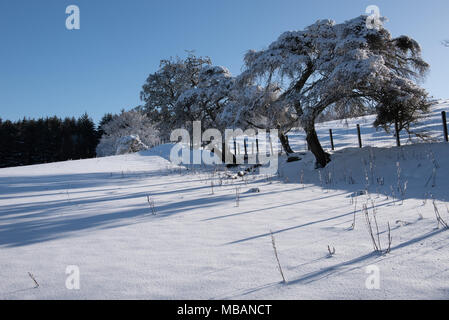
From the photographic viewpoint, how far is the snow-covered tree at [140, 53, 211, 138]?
714 inches

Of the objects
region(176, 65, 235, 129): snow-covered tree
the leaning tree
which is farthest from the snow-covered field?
region(176, 65, 235, 129): snow-covered tree

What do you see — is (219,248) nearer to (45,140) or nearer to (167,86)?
(167,86)

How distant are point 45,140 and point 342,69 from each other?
160 ft

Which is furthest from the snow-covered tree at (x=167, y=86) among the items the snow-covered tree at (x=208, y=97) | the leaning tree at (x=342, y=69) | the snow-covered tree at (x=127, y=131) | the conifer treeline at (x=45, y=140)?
the conifer treeline at (x=45, y=140)

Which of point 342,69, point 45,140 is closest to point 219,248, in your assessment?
point 342,69

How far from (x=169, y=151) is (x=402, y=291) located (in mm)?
20334

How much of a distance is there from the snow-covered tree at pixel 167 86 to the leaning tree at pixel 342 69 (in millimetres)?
8342

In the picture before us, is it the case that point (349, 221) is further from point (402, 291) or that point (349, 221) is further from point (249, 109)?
point (249, 109)

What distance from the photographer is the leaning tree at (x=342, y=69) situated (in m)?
7.97

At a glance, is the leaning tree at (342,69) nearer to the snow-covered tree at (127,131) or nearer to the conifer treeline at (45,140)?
the snow-covered tree at (127,131)

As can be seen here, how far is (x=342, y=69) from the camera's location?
7.84 metres

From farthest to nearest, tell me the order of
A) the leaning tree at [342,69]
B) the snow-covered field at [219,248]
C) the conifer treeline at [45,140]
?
the conifer treeline at [45,140] → the leaning tree at [342,69] → the snow-covered field at [219,248]

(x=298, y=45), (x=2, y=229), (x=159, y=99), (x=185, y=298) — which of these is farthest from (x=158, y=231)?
(x=159, y=99)

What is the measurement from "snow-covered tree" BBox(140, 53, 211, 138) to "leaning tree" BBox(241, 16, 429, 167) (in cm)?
834
